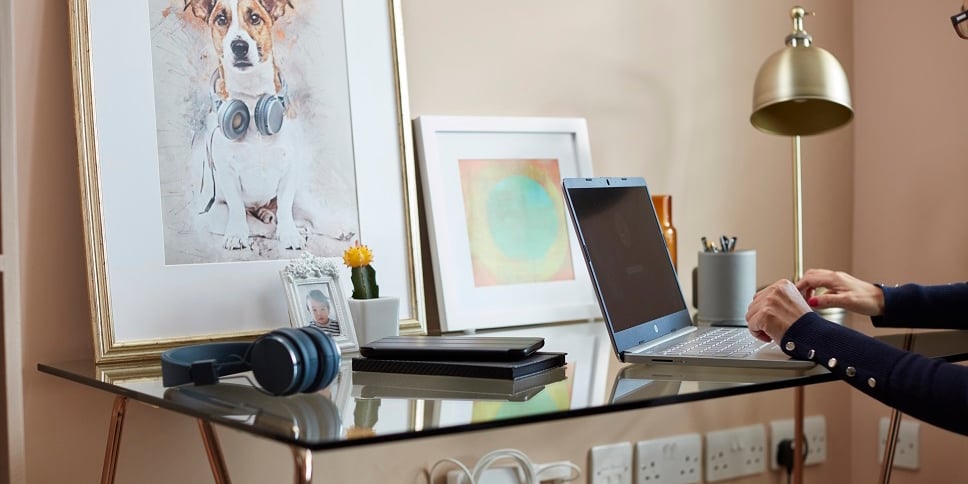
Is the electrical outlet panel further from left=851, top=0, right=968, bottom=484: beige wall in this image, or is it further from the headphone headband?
the headphone headband

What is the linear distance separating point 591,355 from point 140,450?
2.05ft

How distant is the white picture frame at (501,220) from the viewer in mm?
1501

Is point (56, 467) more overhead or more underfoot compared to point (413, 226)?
more underfoot

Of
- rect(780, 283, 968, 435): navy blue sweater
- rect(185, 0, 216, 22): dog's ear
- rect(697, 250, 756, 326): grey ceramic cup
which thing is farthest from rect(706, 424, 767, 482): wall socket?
rect(185, 0, 216, 22): dog's ear

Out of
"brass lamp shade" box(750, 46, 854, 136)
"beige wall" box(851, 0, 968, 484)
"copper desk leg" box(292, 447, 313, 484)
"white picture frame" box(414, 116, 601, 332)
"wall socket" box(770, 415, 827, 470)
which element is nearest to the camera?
"copper desk leg" box(292, 447, 313, 484)

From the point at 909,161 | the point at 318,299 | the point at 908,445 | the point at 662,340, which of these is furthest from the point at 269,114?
the point at 908,445

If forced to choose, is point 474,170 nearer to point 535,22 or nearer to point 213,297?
point 535,22

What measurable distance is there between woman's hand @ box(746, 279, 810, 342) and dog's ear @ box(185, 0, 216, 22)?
83 cm

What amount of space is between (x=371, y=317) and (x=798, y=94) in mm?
832

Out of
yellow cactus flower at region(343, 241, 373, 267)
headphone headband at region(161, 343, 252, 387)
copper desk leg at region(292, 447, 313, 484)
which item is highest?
yellow cactus flower at region(343, 241, 373, 267)

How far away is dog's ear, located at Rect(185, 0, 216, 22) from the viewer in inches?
51.5

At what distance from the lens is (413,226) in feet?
4.78

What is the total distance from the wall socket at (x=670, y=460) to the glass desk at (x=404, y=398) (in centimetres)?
66

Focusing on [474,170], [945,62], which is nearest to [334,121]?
[474,170]
